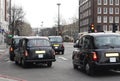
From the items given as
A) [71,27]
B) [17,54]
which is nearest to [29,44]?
[17,54]

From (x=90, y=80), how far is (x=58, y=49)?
69.0 ft

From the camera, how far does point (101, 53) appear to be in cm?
1366

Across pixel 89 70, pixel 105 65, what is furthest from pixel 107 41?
pixel 89 70

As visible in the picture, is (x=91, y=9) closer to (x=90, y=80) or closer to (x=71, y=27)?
(x=71, y=27)

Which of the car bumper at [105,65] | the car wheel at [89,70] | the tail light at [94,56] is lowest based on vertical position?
the car wheel at [89,70]

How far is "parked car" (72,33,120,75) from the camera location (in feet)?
44.8

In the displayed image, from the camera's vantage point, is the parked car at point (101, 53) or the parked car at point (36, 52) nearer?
the parked car at point (101, 53)

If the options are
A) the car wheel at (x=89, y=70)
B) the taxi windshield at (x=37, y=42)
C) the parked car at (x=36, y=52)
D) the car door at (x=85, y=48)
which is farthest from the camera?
the taxi windshield at (x=37, y=42)

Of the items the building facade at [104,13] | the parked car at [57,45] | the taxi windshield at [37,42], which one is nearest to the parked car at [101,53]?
the taxi windshield at [37,42]

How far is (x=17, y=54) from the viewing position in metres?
20.5

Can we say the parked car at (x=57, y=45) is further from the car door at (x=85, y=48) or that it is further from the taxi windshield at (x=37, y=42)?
the car door at (x=85, y=48)

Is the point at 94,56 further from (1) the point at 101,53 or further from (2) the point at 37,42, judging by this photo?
(2) the point at 37,42

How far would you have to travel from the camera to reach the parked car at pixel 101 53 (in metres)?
13.7

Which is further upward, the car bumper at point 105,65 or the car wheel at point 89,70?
the car bumper at point 105,65
